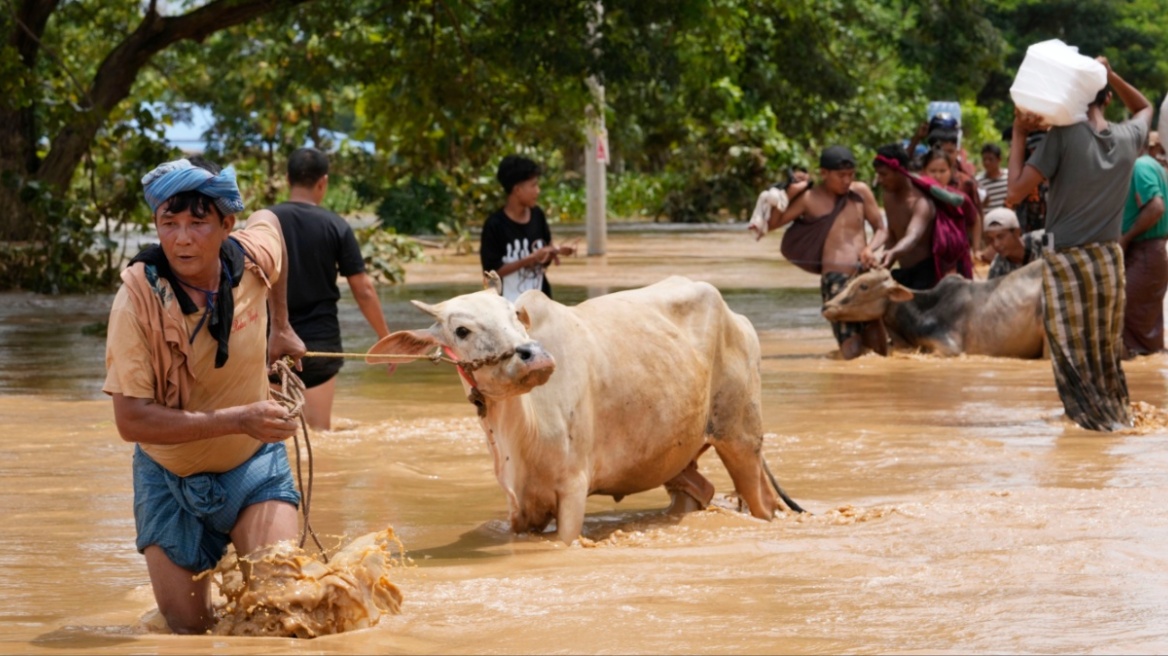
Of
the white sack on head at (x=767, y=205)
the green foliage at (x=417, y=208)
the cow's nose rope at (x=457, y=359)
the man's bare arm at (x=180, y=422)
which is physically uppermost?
the man's bare arm at (x=180, y=422)

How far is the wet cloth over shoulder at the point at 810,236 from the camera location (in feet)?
42.5

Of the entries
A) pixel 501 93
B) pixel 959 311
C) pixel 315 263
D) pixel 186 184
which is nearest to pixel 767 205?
pixel 959 311

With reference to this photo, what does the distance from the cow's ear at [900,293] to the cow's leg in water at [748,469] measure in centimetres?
611

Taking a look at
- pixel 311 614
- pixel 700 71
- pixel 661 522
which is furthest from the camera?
pixel 700 71

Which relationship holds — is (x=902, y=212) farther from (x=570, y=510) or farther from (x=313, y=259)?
(x=570, y=510)

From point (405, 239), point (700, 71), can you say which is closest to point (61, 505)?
point (700, 71)

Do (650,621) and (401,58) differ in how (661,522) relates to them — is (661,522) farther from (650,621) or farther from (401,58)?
(401,58)

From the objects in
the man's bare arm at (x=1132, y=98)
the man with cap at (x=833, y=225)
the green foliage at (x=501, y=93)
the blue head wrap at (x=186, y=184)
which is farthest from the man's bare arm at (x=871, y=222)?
the blue head wrap at (x=186, y=184)

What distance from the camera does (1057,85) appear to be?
8.95 m

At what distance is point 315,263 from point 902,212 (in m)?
5.96

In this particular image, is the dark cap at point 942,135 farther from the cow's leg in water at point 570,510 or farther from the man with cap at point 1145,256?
the cow's leg in water at point 570,510

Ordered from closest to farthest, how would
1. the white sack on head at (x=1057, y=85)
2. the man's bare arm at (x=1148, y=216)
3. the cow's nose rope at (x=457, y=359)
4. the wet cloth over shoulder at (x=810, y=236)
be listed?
the cow's nose rope at (x=457, y=359) → the white sack on head at (x=1057, y=85) → the man's bare arm at (x=1148, y=216) → the wet cloth over shoulder at (x=810, y=236)

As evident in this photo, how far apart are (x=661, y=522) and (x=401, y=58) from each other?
1211 cm

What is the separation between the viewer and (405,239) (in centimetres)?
2386
